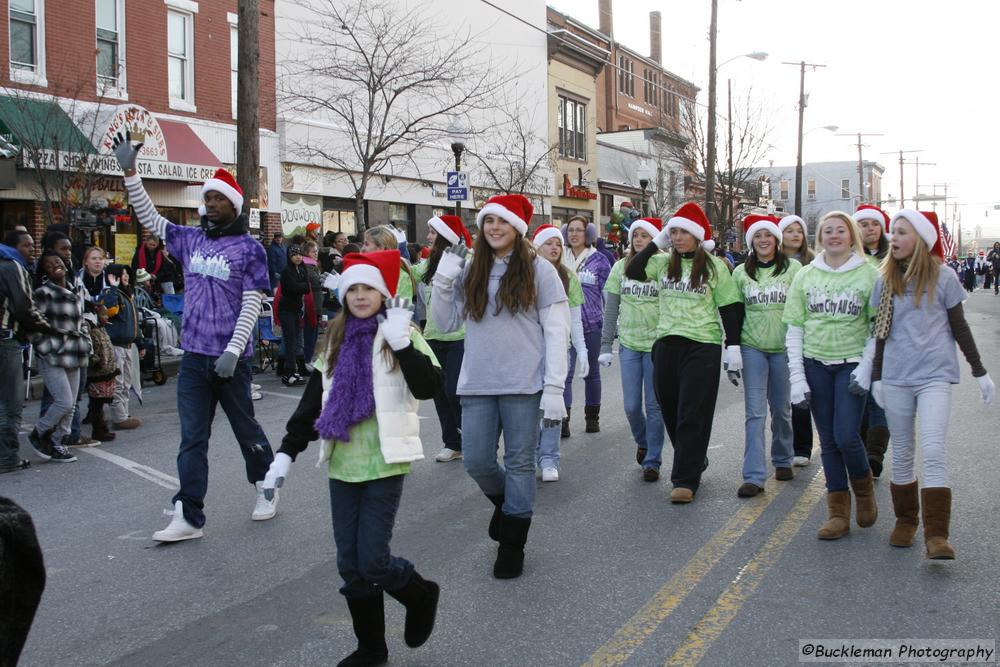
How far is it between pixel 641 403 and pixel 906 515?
2.49 m

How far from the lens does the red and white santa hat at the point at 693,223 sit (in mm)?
6777

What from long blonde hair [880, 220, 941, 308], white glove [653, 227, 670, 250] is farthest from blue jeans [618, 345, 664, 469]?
long blonde hair [880, 220, 941, 308]

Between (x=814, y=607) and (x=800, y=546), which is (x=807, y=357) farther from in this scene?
(x=814, y=607)

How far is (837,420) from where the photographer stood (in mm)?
5910

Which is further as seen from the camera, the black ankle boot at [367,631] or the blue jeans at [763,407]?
the blue jeans at [763,407]

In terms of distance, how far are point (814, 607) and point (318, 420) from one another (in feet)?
8.11

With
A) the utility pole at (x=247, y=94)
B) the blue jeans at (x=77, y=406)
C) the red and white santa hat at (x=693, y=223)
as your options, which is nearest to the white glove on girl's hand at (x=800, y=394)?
the red and white santa hat at (x=693, y=223)

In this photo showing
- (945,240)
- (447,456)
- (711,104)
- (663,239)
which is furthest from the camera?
(711,104)

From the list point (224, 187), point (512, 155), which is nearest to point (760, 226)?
point (224, 187)

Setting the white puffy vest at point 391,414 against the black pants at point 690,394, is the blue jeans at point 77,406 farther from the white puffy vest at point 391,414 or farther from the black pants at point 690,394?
the white puffy vest at point 391,414

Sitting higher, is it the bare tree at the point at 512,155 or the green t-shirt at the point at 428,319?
the bare tree at the point at 512,155

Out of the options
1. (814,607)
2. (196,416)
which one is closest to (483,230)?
(196,416)

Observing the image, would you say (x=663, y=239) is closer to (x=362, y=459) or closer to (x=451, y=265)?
(x=451, y=265)

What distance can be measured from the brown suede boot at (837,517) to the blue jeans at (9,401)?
6.14 m
